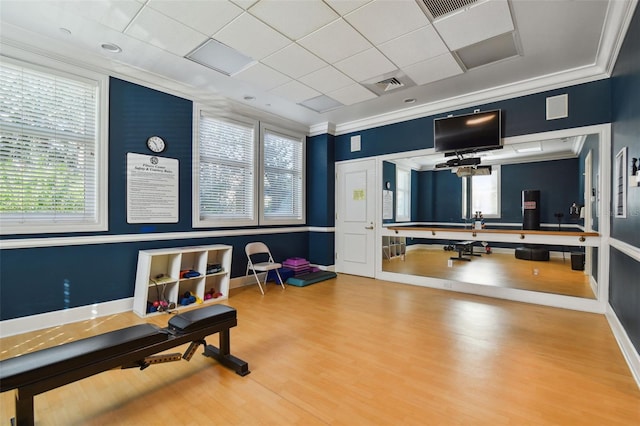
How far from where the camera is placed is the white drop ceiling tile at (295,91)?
4.12 meters

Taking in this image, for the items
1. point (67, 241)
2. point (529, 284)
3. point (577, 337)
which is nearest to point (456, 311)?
point (577, 337)

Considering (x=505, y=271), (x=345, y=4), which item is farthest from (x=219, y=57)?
(x=505, y=271)

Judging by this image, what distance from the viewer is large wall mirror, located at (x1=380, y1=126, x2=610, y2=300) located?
17.3 feet

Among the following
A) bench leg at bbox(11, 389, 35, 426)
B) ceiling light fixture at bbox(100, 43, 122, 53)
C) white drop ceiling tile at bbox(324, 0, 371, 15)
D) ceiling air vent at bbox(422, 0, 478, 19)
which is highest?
ceiling air vent at bbox(422, 0, 478, 19)

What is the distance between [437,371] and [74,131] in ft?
14.4

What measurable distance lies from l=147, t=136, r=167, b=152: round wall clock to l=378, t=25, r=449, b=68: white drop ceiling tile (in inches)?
119

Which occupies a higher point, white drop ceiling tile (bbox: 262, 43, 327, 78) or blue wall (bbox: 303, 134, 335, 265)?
white drop ceiling tile (bbox: 262, 43, 327, 78)

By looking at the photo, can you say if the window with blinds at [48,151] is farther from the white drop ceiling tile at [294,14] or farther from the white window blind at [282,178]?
the white window blind at [282,178]

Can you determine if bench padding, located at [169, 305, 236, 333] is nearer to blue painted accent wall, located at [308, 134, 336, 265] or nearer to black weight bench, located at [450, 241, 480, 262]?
blue painted accent wall, located at [308, 134, 336, 265]

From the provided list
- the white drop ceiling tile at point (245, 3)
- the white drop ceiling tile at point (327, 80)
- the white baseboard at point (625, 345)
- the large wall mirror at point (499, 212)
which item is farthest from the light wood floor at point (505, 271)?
the white drop ceiling tile at point (245, 3)

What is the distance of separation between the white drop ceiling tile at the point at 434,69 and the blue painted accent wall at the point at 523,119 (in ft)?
3.39

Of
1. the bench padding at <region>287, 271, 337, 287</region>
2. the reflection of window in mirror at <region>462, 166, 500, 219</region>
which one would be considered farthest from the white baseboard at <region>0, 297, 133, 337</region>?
the reflection of window in mirror at <region>462, 166, 500, 219</region>

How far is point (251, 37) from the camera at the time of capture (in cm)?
299

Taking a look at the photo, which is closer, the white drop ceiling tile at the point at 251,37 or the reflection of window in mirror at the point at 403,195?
the white drop ceiling tile at the point at 251,37
